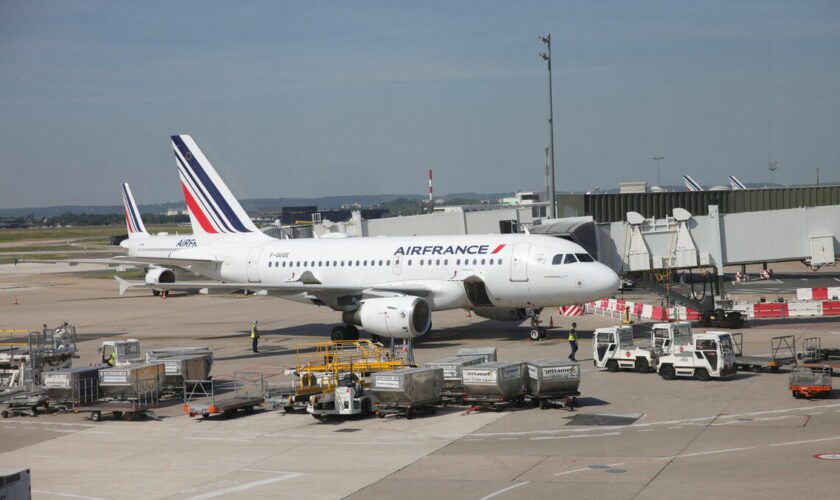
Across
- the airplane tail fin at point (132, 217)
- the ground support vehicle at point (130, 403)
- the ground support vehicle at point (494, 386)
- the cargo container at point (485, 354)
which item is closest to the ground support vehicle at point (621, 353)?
the cargo container at point (485, 354)

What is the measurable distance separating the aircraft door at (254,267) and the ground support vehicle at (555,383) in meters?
25.6

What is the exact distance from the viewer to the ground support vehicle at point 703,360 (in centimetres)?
3272

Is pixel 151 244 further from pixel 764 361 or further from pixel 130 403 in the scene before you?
pixel 764 361

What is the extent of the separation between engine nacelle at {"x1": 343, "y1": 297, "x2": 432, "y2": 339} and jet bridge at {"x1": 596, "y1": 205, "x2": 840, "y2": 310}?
1072 cm

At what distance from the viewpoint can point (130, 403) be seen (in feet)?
102

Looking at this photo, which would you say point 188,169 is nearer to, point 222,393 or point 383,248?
point 383,248

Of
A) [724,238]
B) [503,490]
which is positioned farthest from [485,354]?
[724,238]

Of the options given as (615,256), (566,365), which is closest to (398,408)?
(566,365)

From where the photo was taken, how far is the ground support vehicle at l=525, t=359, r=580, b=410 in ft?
95.2

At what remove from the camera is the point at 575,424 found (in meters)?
26.8

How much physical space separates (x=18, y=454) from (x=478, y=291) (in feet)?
76.6

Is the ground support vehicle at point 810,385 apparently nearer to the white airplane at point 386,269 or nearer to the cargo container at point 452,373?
the cargo container at point 452,373

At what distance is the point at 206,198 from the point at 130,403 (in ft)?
83.8

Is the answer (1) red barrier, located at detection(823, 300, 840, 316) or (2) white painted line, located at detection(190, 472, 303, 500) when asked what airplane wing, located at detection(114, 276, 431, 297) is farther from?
(2) white painted line, located at detection(190, 472, 303, 500)
